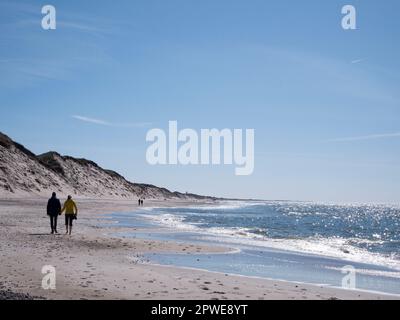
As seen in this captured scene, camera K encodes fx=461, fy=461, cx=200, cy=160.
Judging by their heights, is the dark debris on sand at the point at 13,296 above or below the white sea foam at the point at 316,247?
above

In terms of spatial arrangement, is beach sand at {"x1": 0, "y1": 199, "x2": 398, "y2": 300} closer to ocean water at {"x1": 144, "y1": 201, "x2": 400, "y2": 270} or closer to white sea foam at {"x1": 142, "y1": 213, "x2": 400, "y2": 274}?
white sea foam at {"x1": 142, "y1": 213, "x2": 400, "y2": 274}

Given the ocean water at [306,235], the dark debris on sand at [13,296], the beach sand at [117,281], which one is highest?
the dark debris on sand at [13,296]

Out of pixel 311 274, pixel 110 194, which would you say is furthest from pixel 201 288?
pixel 110 194

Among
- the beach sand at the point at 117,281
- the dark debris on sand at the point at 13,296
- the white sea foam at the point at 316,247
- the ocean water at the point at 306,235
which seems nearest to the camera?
the dark debris on sand at the point at 13,296

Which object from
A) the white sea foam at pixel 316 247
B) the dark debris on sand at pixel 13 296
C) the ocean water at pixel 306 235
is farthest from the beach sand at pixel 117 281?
the ocean water at pixel 306 235

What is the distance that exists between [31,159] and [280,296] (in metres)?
89.7

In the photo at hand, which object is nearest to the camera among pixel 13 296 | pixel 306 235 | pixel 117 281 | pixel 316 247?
pixel 13 296

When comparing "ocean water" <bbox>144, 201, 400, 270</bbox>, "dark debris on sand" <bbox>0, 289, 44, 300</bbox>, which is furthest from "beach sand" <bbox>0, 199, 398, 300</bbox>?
"ocean water" <bbox>144, 201, 400, 270</bbox>

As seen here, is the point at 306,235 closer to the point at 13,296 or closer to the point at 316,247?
the point at 316,247

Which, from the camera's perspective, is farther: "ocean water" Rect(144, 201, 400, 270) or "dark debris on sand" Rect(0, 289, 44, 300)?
"ocean water" Rect(144, 201, 400, 270)

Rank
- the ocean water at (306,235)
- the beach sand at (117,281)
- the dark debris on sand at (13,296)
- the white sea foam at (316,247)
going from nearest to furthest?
1. the dark debris on sand at (13,296)
2. the beach sand at (117,281)
3. the white sea foam at (316,247)
4. the ocean water at (306,235)

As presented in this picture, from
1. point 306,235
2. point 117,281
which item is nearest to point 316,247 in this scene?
point 306,235

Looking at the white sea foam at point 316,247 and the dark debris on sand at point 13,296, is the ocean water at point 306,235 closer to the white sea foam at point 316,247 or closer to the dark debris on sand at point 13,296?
the white sea foam at point 316,247

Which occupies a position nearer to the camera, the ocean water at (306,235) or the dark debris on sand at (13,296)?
the dark debris on sand at (13,296)
